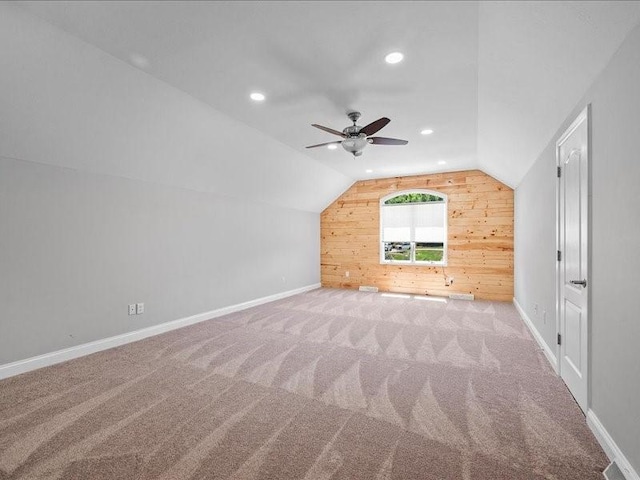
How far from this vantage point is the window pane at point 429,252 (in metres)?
7.20

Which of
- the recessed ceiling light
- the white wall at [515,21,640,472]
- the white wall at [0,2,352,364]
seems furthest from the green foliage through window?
the recessed ceiling light

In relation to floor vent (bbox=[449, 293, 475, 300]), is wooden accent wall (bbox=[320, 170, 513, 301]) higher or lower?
higher

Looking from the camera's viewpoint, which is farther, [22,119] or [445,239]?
→ [445,239]

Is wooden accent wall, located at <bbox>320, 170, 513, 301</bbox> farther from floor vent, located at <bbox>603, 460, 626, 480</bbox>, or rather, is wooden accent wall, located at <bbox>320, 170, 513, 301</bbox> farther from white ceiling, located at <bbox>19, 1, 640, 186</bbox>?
floor vent, located at <bbox>603, 460, 626, 480</bbox>

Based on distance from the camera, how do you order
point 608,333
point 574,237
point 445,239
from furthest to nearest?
1. point 445,239
2. point 574,237
3. point 608,333

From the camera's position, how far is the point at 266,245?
253 inches

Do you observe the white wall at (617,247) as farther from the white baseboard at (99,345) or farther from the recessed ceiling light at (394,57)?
the white baseboard at (99,345)

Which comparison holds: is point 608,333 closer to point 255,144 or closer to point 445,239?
point 255,144

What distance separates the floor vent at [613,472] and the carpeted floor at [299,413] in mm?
58

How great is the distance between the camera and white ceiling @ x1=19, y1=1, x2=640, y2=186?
1945 mm

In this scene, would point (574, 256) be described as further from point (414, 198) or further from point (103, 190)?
point (414, 198)

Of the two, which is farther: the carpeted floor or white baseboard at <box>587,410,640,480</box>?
the carpeted floor

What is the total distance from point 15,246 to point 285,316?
11.3 feet

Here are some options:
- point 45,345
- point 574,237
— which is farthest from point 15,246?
point 574,237
